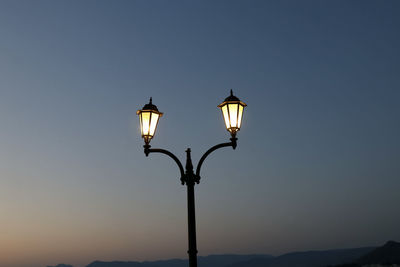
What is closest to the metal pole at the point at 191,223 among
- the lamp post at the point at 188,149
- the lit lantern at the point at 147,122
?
the lamp post at the point at 188,149

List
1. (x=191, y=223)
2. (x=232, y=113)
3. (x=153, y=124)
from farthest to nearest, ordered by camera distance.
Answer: (x=153, y=124), (x=232, y=113), (x=191, y=223)

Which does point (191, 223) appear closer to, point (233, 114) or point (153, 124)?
point (153, 124)

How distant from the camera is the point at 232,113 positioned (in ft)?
29.8

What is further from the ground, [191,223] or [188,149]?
[188,149]

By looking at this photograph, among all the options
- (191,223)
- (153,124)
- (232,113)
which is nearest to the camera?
(191,223)

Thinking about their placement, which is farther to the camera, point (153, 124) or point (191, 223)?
point (153, 124)

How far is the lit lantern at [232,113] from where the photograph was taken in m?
9.05

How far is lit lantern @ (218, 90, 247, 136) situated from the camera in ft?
29.7

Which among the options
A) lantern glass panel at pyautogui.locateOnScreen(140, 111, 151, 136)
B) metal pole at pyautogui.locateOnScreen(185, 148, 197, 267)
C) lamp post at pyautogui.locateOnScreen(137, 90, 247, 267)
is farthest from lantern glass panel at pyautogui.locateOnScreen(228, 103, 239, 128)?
lantern glass panel at pyautogui.locateOnScreen(140, 111, 151, 136)

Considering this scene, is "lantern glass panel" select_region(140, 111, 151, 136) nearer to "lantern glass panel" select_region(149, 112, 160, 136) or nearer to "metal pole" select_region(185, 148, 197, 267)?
"lantern glass panel" select_region(149, 112, 160, 136)

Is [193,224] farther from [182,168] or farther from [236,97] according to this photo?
[236,97]

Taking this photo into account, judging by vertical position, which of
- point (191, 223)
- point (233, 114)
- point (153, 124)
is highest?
Answer: point (233, 114)

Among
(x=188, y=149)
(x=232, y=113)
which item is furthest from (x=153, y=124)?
(x=232, y=113)

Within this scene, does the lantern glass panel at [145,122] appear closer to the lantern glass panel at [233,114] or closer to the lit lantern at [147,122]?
the lit lantern at [147,122]
